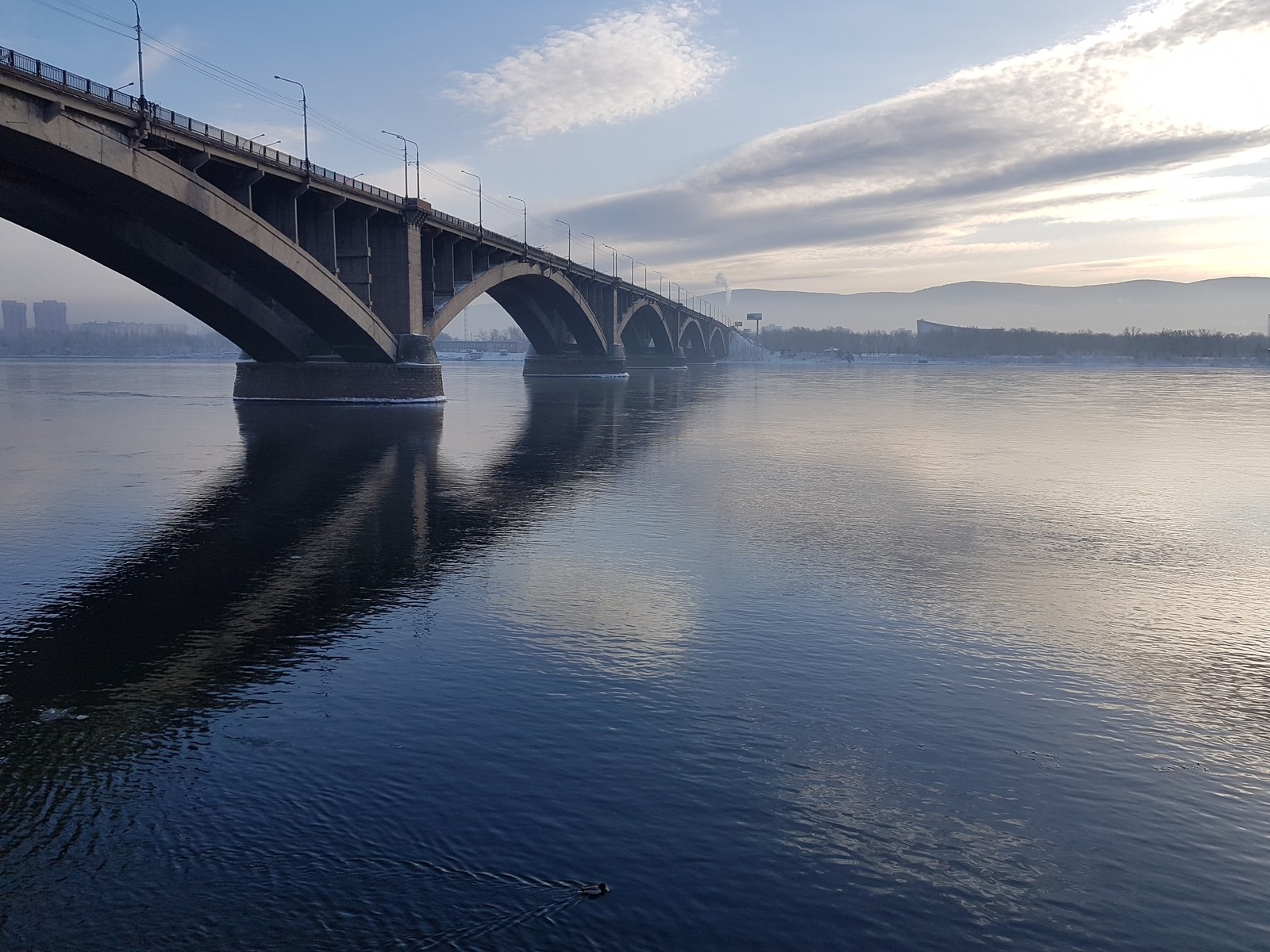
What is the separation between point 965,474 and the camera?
2619 centimetres

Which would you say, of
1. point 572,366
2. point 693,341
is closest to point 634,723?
point 572,366

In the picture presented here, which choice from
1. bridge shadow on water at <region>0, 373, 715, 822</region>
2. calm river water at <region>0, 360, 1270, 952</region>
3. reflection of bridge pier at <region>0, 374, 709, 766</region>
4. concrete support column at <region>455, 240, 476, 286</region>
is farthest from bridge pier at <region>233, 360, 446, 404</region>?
calm river water at <region>0, 360, 1270, 952</region>

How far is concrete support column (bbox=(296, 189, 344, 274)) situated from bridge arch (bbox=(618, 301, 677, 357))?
3228 inches

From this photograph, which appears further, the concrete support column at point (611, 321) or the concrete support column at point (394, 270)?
the concrete support column at point (611, 321)

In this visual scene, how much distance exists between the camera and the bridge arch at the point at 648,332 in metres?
138

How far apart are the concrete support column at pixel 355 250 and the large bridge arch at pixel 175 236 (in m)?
2.43

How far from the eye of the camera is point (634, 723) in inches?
339

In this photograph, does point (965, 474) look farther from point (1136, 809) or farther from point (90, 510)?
point (90, 510)

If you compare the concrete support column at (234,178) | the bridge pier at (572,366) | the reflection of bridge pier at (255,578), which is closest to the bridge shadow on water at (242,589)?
the reflection of bridge pier at (255,578)

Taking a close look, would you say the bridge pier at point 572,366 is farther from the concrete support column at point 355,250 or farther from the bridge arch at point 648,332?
the concrete support column at point 355,250

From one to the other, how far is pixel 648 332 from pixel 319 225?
112638 mm

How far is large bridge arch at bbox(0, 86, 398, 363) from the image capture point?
32.5 metres

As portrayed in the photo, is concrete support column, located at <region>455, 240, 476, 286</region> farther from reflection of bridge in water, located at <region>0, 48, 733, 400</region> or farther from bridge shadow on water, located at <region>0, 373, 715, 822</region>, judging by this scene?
bridge shadow on water, located at <region>0, 373, 715, 822</region>

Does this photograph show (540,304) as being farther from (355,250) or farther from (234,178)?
(234,178)
